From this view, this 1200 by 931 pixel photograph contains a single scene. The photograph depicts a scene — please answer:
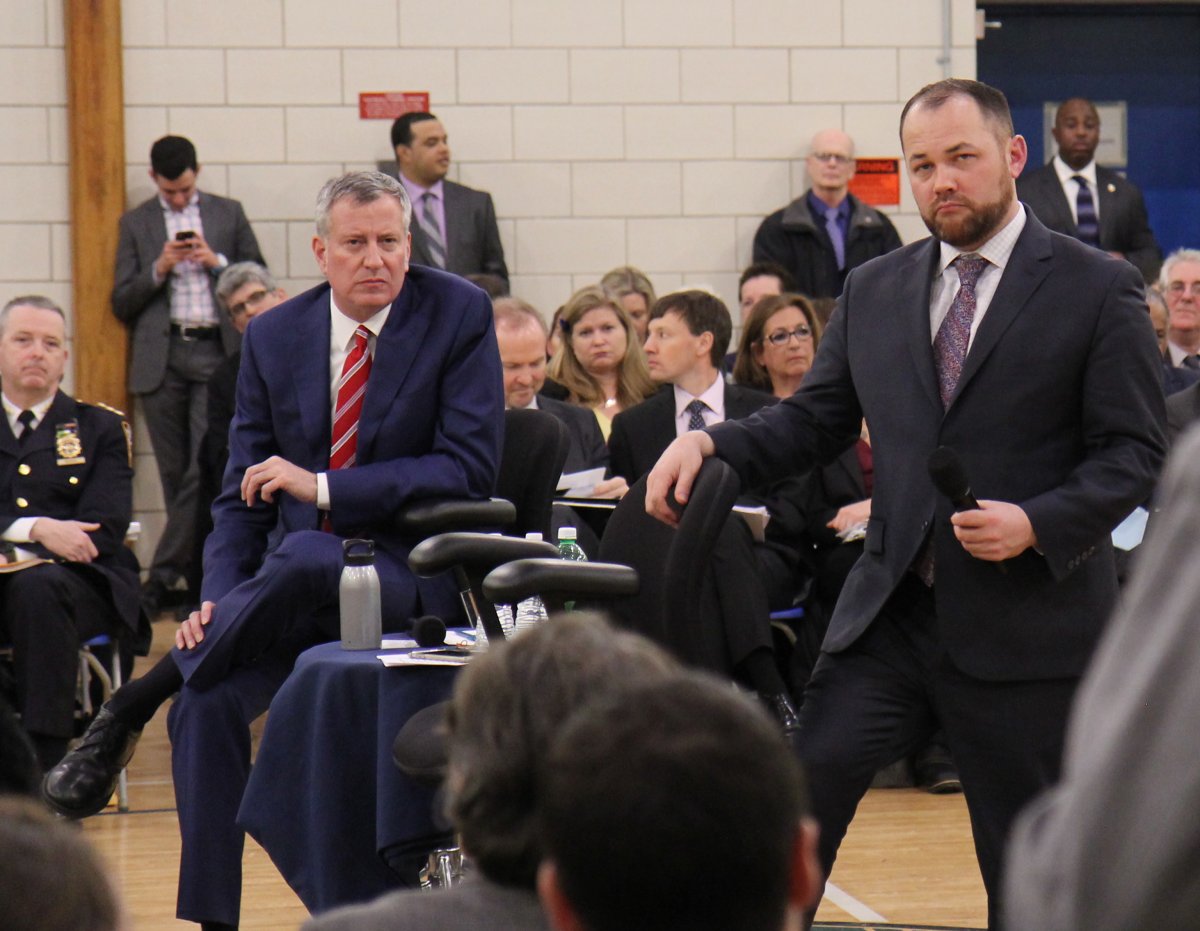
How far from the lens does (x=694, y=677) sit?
1046mm

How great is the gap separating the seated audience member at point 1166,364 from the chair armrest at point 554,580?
367cm

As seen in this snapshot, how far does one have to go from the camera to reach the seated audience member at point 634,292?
7.25 metres

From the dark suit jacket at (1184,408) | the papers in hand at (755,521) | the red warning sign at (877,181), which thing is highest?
the red warning sign at (877,181)

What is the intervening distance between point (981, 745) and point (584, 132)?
19.5ft

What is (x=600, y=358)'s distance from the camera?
6.17 metres

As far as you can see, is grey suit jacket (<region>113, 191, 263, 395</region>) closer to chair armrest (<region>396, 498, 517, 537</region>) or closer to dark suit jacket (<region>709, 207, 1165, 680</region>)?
chair armrest (<region>396, 498, 517, 537</region>)

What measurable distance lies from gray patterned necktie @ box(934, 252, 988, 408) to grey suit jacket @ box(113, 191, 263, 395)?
5336 millimetres

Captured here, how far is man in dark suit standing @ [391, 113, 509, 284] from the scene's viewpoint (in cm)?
780

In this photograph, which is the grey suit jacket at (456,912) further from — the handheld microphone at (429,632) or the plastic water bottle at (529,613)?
the plastic water bottle at (529,613)

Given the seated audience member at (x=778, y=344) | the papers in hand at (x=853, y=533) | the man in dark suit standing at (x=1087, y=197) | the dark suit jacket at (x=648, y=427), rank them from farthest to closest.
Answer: the man in dark suit standing at (x=1087, y=197), the seated audience member at (x=778, y=344), the dark suit jacket at (x=648, y=427), the papers in hand at (x=853, y=533)

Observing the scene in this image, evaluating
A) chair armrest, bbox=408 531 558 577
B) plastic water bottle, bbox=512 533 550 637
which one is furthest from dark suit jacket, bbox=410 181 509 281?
chair armrest, bbox=408 531 558 577

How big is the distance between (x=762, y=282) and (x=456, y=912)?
6270mm

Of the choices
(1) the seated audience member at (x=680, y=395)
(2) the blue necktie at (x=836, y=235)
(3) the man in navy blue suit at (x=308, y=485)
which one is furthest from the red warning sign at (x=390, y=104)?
(3) the man in navy blue suit at (x=308, y=485)

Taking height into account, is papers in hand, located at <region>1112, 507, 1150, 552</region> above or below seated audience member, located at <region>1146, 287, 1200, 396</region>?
below
